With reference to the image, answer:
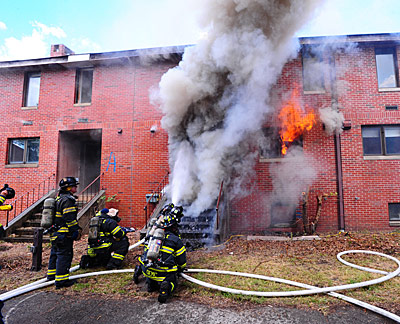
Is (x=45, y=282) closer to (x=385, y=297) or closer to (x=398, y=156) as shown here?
(x=385, y=297)

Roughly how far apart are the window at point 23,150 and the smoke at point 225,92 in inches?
219

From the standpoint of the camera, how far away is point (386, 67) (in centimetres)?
880

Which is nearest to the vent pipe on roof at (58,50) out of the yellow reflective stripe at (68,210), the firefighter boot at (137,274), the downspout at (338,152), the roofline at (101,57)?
the roofline at (101,57)

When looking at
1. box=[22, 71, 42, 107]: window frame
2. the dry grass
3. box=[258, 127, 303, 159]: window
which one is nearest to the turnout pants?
the dry grass

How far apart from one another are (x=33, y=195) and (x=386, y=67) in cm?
1337

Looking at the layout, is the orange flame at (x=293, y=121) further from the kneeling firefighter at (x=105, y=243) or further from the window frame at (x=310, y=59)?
the kneeling firefighter at (x=105, y=243)

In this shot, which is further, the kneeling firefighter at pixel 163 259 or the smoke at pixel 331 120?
the smoke at pixel 331 120

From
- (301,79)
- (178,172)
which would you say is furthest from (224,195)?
(301,79)

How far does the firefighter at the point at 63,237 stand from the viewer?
4.08 metres

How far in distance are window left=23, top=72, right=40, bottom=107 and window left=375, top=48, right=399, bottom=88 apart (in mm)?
12853

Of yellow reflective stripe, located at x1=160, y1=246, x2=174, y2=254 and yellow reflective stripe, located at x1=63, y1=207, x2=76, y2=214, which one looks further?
yellow reflective stripe, located at x1=63, y1=207, x2=76, y2=214

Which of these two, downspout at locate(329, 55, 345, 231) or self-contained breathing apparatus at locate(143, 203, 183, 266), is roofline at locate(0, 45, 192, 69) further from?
self-contained breathing apparatus at locate(143, 203, 183, 266)

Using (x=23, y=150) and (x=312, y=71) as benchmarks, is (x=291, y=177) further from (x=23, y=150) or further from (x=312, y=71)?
(x=23, y=150)

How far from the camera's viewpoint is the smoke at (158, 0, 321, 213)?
7164 mm
